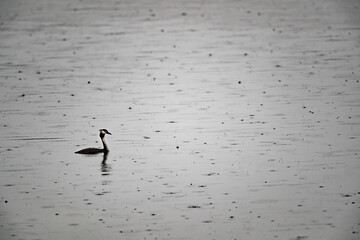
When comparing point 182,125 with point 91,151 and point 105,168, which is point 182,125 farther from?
point 105,168

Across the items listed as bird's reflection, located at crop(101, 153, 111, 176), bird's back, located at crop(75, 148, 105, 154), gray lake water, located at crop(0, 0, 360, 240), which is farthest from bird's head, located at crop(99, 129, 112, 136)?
bird's reflection, located at crop(101, 153, 111, 176)

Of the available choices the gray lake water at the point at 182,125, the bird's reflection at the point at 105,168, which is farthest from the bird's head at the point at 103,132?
the bird's reflection at the point at 105,168

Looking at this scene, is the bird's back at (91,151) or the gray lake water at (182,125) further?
the bird's back at (91,151)

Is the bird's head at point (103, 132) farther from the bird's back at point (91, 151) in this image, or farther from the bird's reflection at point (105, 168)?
the bird's reflection at point (105, 168)

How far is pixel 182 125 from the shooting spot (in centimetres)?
2197

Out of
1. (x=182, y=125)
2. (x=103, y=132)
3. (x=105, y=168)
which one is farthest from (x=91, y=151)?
(x=182, y=125)

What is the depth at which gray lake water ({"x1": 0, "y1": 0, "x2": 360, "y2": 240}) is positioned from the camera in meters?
15.8

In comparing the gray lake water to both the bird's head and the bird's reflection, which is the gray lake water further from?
the bird's head

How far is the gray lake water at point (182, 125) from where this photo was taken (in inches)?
622

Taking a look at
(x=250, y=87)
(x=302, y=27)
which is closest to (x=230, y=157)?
(x=250, y=87)

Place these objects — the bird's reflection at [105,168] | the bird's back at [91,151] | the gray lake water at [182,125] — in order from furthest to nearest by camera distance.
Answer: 1. the bird's back at [91,151]
2. the bird's reflection at [105,168]
3. the gray lake water at [182,125]

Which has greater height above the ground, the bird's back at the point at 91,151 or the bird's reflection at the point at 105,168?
the bird's back at the point at 91,151

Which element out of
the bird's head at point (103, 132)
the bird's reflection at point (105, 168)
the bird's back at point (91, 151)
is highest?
the bird's head at point (103, 132)

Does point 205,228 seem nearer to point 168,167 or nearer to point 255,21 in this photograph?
point 168,167
